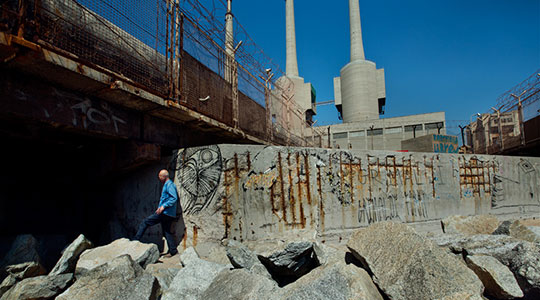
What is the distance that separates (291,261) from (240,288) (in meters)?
0.96

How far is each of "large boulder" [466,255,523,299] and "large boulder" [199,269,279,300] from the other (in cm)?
227

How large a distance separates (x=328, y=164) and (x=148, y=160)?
342 cm

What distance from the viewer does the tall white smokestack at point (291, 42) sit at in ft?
111

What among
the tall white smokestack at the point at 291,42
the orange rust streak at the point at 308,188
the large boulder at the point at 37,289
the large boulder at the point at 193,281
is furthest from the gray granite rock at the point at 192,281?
the tall white smokestack at the point at 291,42

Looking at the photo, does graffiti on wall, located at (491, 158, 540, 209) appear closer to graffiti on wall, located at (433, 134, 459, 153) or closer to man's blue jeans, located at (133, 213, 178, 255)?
graffiti on wall, located at (433, 134, 459, 153)

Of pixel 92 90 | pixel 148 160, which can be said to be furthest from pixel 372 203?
pixel 92 90

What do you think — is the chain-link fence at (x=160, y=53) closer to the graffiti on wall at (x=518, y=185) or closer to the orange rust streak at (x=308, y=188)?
the orange rust streak at (x=308, y=188)

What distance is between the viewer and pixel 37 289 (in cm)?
309

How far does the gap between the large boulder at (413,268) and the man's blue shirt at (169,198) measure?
120 inches

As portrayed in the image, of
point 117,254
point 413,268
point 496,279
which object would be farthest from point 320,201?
point 117,254

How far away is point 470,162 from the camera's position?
290 inches

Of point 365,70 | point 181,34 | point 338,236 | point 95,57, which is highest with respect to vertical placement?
point 365,70

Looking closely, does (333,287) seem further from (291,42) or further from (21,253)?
(291,42)

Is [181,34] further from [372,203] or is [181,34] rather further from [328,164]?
[372,203]
